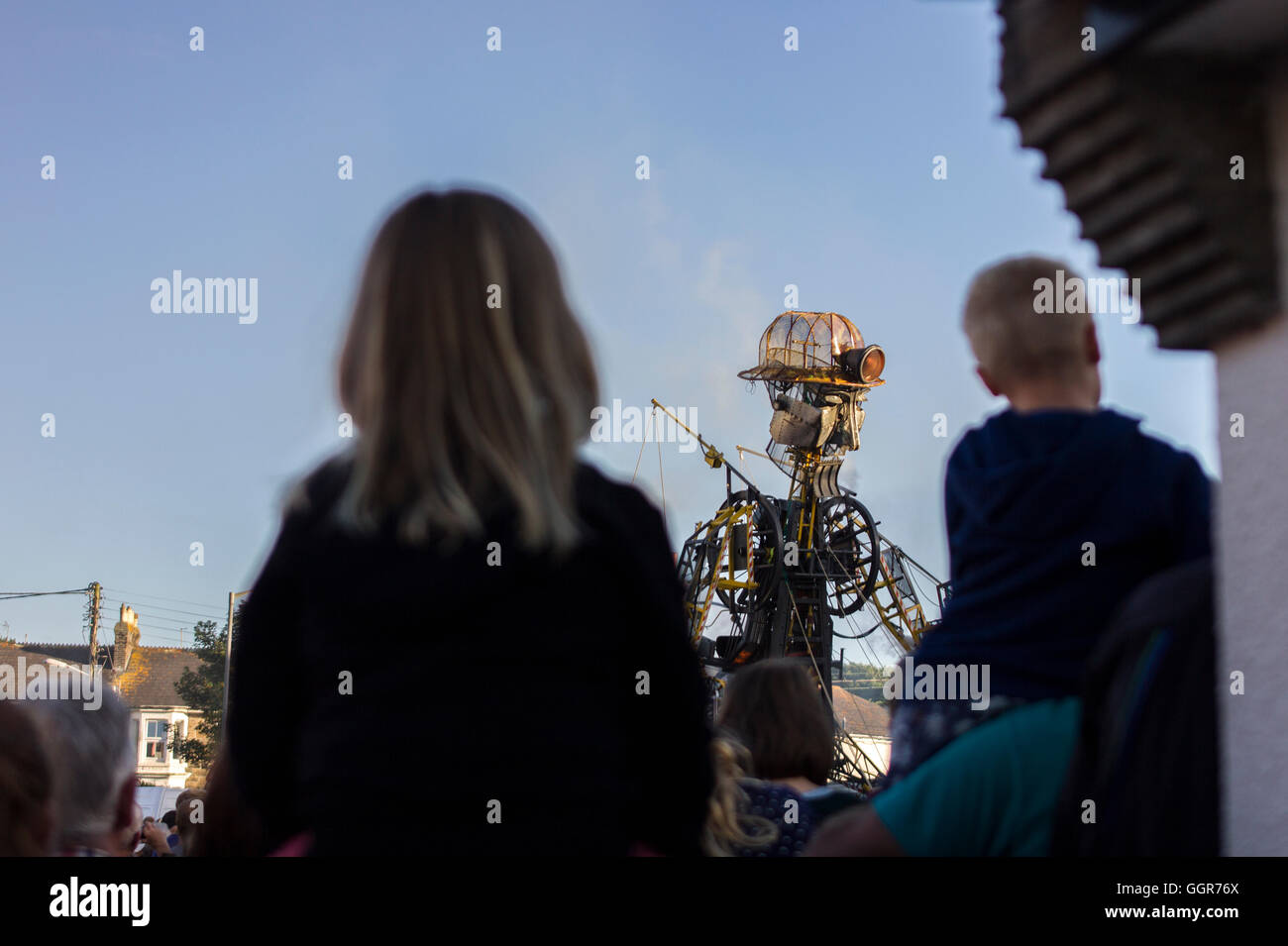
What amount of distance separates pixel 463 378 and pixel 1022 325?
4.26 ft

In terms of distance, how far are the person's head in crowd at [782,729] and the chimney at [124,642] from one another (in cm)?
5363

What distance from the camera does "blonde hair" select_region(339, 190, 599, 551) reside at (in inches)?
76.0

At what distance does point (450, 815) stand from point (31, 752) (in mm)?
1362

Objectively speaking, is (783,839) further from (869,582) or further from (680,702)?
(869,582)

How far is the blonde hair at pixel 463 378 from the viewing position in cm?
193

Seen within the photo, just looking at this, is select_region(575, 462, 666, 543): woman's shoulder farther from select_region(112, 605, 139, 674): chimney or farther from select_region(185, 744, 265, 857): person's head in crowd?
select_region(112, 605, 139, 674): chimney

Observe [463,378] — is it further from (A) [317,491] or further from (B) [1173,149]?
(B) [1173,149]

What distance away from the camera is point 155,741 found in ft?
207

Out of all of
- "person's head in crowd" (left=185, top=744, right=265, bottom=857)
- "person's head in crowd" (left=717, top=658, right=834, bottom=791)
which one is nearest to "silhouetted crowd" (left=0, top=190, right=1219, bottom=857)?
"person's head in crowd" (left=185, top=744, right=265, bottom=857)

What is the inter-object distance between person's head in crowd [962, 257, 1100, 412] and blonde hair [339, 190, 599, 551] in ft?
3.41

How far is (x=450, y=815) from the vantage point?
1845mm

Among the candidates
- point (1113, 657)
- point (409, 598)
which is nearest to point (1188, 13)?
point (1113, 657)

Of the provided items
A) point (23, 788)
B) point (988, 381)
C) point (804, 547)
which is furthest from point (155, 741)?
point (988, 381)

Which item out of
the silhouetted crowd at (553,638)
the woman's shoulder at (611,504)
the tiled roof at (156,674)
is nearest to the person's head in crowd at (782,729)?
the silhouetted crowd at (553,638)
